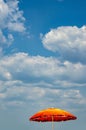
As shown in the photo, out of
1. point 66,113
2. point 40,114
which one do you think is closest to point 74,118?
point 66,113

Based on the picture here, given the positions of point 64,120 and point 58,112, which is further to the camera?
point 64,120

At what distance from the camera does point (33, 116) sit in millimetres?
25141

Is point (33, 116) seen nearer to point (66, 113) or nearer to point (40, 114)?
point (40, 114)

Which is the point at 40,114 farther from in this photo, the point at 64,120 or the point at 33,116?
the point at 64,120

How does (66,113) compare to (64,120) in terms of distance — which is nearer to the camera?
(66,113)

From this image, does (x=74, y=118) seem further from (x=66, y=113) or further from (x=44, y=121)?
(x=44, y=121)

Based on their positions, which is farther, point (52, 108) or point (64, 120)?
point (64, 120)

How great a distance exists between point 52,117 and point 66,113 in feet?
4.43

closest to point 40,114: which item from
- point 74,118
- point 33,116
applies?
point 33,116

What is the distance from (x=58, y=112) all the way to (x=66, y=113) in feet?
1.93

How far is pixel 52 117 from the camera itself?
84.5ft

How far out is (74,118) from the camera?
83.3 feet

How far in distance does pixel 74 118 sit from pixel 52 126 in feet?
5.42

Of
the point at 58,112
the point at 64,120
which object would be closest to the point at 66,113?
the point at 58,112
